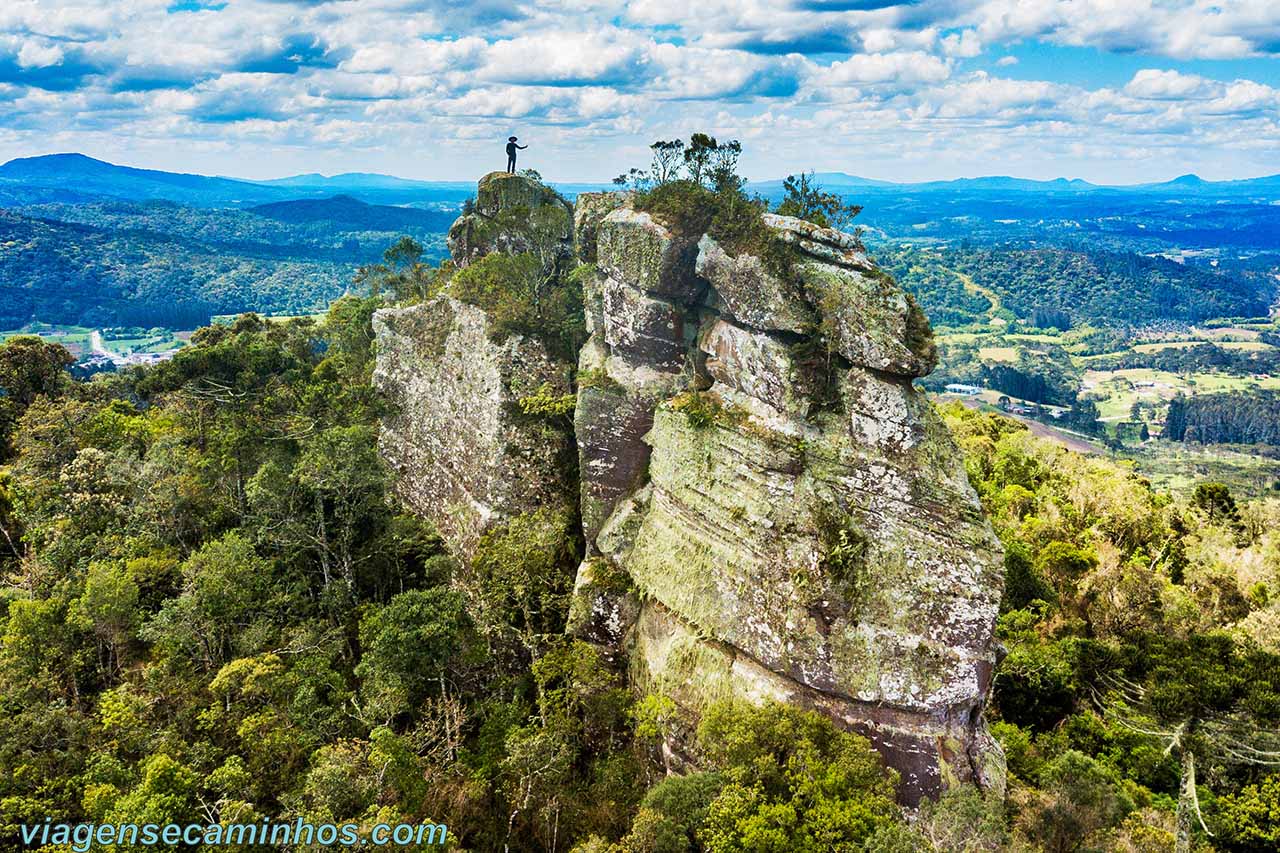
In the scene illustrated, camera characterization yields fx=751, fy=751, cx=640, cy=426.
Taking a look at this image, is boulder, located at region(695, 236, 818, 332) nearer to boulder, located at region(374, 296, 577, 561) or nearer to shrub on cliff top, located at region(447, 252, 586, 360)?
shrub on cliff top, located at region(447, 252, 586, 360)

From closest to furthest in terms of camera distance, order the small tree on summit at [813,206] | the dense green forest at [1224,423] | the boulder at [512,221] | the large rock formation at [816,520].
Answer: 1. the large rock formation at [816,520]
2. the small tree on summit at [813,206]
3. the boulder at [512,221]
4. the dense green forest at [1224,423]

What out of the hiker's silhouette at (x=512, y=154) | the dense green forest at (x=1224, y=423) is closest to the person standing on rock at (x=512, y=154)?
the hiker's silhouette at (x=512, y=154)

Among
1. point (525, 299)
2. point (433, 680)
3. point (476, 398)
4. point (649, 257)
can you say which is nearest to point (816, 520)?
point (649, 257)

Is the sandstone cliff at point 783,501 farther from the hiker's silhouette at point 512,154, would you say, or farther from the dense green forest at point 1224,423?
the dense green forest at point 1224,423

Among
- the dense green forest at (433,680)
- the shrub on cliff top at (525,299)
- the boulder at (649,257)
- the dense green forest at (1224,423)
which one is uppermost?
the boulder at (649,257)

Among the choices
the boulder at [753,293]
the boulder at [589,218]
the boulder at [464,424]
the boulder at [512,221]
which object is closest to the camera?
the boulder at [753,293]

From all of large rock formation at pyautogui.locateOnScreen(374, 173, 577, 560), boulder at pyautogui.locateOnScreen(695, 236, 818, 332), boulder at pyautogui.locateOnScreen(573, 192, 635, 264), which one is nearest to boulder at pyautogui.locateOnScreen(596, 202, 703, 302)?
boulder at pyautogui.locateOnScreen(695, 236, 818, 332)
